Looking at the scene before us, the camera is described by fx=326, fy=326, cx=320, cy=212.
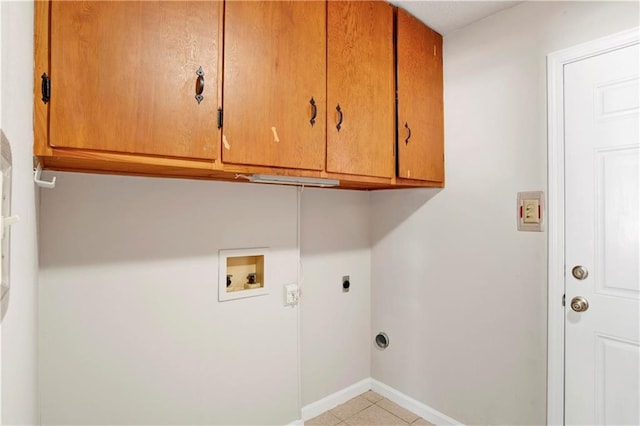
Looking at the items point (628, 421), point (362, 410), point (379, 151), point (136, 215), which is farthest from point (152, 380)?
point (628, 421)

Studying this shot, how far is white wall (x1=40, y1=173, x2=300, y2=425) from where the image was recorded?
1305mm

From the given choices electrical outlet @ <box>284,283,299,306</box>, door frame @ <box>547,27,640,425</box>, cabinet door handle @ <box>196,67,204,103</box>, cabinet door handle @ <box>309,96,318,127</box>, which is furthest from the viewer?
electrical outlet @ <box>284,283,299,306</box>

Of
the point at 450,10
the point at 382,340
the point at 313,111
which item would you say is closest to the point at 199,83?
the point at 313,111

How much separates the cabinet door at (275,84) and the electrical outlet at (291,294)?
831 millimetres

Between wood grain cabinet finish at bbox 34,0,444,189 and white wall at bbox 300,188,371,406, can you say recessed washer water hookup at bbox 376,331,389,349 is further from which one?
wood grain cabinet finish at bbox 34,0,444,189

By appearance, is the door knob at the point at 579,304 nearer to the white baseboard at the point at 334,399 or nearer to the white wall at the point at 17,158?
the white baseboard at the point at 334,399

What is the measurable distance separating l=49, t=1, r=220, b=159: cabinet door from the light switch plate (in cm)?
154

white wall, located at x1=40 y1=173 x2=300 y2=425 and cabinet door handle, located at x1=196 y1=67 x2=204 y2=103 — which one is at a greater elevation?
cabinet door handle, located at x1=196 y1=67 x2=204 y2=103

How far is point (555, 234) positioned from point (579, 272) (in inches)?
7.7

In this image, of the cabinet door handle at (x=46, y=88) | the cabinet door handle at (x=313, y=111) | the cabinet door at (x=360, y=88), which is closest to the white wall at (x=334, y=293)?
the cabinet door at (x=360, y=88)

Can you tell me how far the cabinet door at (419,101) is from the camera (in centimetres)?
179

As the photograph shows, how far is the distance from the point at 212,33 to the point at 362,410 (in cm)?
234

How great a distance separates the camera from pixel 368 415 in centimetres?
215

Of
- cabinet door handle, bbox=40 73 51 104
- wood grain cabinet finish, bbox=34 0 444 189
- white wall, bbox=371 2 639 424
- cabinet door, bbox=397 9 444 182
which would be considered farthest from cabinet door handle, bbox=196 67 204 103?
white wall, bbox=371 2 639 424
